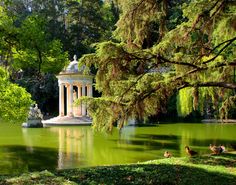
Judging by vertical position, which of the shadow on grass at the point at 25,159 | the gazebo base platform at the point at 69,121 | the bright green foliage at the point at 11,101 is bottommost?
the shadow on grass at the point at 25,159

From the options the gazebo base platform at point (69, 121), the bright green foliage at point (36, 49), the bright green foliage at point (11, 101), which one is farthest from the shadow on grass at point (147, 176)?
the gazebo base platform at point (69, 121)

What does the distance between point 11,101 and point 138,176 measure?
6.93m

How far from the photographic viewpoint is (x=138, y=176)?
8.73 meters

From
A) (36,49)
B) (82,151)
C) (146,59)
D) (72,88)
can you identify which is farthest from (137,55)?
(72,88)

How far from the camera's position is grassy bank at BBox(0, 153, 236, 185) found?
819 centimetres

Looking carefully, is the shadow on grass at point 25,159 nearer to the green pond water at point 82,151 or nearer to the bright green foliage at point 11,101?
the green pond water at point 82,151

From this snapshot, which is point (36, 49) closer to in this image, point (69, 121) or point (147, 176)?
point (147, 176)

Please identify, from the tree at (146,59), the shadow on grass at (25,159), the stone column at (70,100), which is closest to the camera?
the tree at (146,59)

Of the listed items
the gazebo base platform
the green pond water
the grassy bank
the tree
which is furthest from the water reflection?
the gazebo base platform

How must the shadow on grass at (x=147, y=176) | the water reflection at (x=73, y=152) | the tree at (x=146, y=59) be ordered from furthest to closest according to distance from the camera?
1. the water reflection at (x=73, y=152)
2. the tree at (x=146, y=59)
3. the shadow on grass at (x=147, y=176)

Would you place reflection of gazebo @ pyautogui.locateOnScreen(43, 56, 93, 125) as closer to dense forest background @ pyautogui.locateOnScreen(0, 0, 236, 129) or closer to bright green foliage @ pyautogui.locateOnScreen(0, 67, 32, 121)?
bright green foliage @ pyautogui.locateOnScreen(0, 67, 32, 121)

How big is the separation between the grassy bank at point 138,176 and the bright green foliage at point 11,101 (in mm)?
5524

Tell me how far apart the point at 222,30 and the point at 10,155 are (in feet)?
30.4

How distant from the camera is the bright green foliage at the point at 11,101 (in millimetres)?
13984
